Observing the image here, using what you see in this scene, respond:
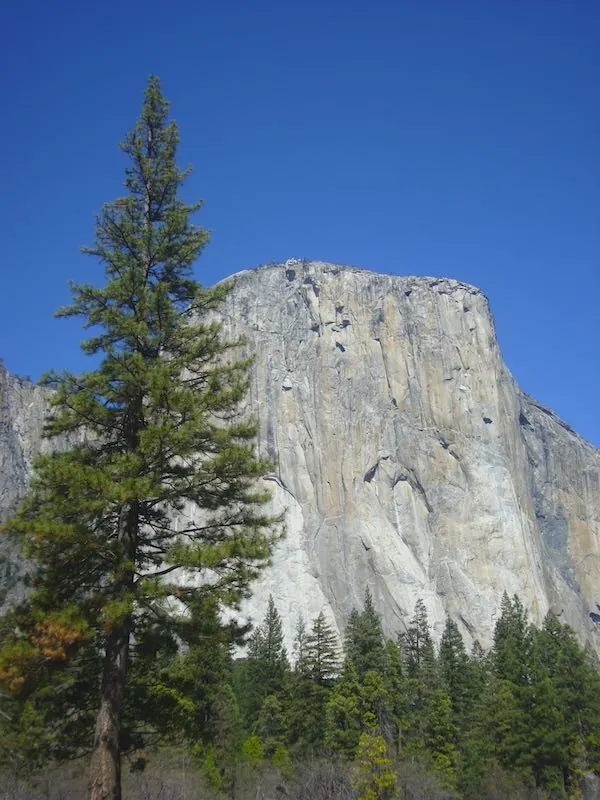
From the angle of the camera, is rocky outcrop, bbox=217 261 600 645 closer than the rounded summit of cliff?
Yes

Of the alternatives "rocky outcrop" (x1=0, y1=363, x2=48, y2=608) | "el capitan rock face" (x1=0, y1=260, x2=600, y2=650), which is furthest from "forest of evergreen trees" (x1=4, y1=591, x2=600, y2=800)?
"rocky outcrop" (x1=0, y1=363, x2=48, y2=608)

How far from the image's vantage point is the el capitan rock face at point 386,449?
8512 cm

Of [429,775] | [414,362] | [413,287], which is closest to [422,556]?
[414,362]

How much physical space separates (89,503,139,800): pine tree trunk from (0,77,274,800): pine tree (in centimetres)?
2

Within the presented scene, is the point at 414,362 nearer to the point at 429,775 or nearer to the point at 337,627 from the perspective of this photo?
the point at 337,627

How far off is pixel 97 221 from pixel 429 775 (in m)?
27.7

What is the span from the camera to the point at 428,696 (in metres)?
40.8

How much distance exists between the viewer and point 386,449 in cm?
9400

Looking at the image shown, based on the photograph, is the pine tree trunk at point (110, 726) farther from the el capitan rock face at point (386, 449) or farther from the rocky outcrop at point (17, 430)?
the rocky outcrop at point (17, 430)

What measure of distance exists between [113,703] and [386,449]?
273ft

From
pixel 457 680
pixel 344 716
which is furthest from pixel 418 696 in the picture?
pixel 344 716

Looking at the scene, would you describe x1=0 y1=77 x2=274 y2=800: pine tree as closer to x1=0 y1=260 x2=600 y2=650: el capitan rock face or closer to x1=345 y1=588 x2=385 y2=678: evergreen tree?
x1=345 y1=588 x2=385 y2=678: evergreen tree

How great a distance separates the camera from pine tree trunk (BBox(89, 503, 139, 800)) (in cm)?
1135

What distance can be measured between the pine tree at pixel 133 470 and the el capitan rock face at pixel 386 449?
217ft
